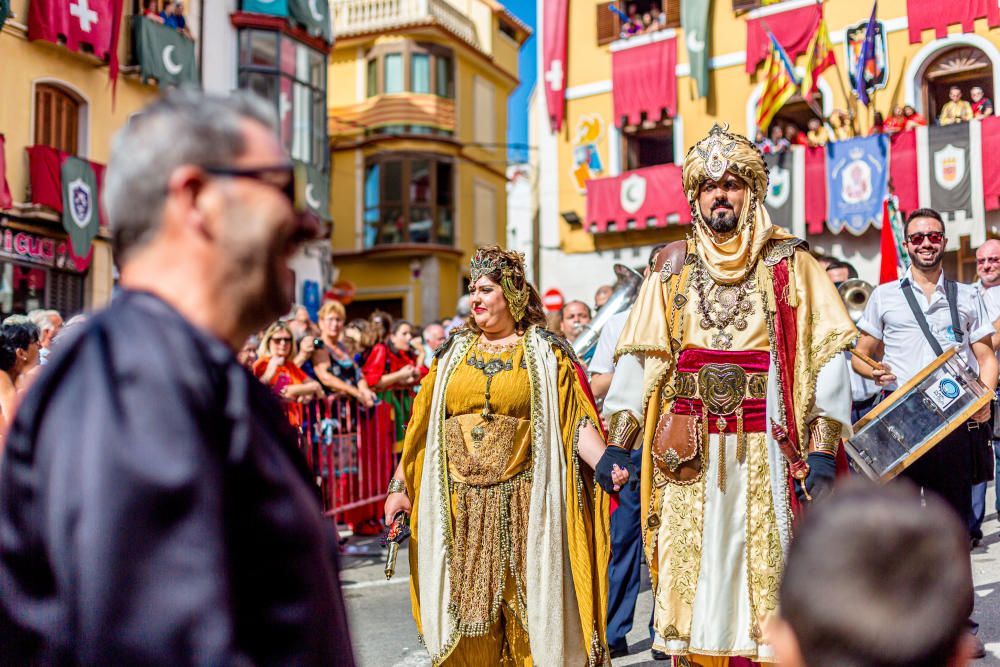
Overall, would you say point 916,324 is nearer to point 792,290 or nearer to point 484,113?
point 792,290

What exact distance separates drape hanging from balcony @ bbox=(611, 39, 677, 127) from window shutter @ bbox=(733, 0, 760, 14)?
1.38 meters

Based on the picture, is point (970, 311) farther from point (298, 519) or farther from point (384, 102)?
point (384, 102)

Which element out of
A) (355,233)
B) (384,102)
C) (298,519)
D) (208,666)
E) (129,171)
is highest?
(384,102)

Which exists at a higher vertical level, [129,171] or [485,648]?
[129,171]

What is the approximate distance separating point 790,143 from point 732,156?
16.2 meters

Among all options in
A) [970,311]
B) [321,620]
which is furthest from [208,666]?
[970,311]

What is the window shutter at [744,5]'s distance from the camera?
66.1 feet

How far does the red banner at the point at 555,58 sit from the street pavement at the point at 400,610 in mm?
15481

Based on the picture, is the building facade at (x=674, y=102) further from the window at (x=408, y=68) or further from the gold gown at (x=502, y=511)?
the gold gown at (x=502, y=511)

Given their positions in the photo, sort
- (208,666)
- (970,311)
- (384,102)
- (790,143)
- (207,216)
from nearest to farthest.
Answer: (208,666) < (207,216) < (970,311) < (790,143) < (384,102)

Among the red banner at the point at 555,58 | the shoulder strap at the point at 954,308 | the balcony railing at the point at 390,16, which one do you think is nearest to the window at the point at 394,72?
the balcony railing at the point at 390,16

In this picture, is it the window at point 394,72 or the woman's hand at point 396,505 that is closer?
the woman's hand at point 396,505

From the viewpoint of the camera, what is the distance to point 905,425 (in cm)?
481

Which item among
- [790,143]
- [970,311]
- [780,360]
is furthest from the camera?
[790,143]
